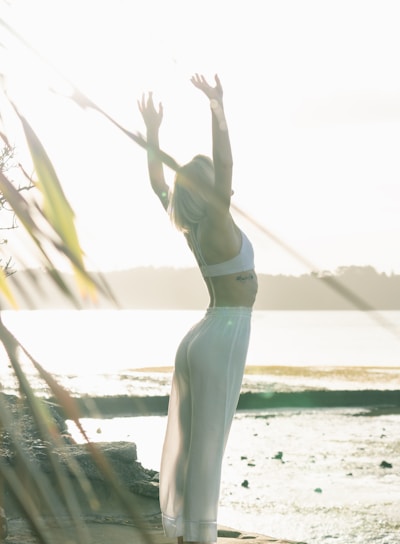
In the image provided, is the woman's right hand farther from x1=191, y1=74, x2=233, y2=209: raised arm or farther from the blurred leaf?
the blurred leaf

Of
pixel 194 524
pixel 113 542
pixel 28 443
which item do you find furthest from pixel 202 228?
pixel 28 443

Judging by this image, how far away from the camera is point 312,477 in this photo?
34.1 ft

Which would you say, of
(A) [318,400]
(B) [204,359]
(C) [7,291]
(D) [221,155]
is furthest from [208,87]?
(A) [318,400]

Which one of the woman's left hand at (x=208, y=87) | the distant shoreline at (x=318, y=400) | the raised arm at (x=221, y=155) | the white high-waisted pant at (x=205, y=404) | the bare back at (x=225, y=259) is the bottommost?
the distant shoreline at (x=318, y=400)

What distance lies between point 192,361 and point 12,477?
2902mm

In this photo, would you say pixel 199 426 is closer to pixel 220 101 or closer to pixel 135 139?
pixel 220 101

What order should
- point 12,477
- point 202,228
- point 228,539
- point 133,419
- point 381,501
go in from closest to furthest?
1. point 12,477
2. point 202,228
3. point 228,539
4. point 381,501
5. point 133,419

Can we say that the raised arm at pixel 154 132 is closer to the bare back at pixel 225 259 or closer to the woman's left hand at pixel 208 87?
the bare back at pixel 225 259

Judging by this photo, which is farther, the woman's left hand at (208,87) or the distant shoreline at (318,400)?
the distant shoreline at (318,400)

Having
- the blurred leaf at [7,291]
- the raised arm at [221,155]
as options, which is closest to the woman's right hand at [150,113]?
the raised arm at [221,155]

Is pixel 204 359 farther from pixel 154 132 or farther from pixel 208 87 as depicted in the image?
pixel 208 87

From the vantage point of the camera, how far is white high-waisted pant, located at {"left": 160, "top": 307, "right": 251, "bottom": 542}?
3635mm

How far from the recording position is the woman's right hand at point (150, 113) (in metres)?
3.52

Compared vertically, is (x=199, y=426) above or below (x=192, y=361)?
below
